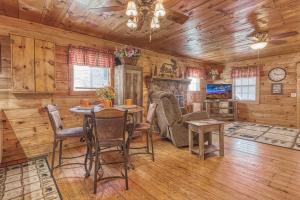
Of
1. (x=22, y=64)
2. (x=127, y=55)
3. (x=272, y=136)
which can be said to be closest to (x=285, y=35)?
(x=272, y=136)

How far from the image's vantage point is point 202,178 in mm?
2299

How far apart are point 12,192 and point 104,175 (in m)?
1.04

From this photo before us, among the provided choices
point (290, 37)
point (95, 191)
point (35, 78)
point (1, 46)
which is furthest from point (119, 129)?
point (290, 37)

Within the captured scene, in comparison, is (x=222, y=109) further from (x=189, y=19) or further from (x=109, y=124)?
(x=109, y=124)

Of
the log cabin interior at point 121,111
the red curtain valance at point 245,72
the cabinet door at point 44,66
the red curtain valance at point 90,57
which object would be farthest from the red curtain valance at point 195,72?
the cabinet door at point 44,66

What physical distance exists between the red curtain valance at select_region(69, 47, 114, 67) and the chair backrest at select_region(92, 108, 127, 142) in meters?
2.04

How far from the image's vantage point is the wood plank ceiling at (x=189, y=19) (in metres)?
2.43

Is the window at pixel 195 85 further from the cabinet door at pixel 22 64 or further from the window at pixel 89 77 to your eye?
the cabinet door at pixel 22 64

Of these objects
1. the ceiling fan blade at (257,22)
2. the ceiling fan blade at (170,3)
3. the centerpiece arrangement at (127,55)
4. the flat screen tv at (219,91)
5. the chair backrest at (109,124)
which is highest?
the ceiling fan blade at (257,22)

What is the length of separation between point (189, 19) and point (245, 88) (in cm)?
487

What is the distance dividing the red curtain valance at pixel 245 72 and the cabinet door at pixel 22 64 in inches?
258

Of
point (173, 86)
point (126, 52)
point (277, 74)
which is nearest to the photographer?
point (126, 52)

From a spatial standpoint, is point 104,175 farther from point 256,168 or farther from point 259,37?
point 259,37

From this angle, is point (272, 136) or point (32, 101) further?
point (272, 136)
